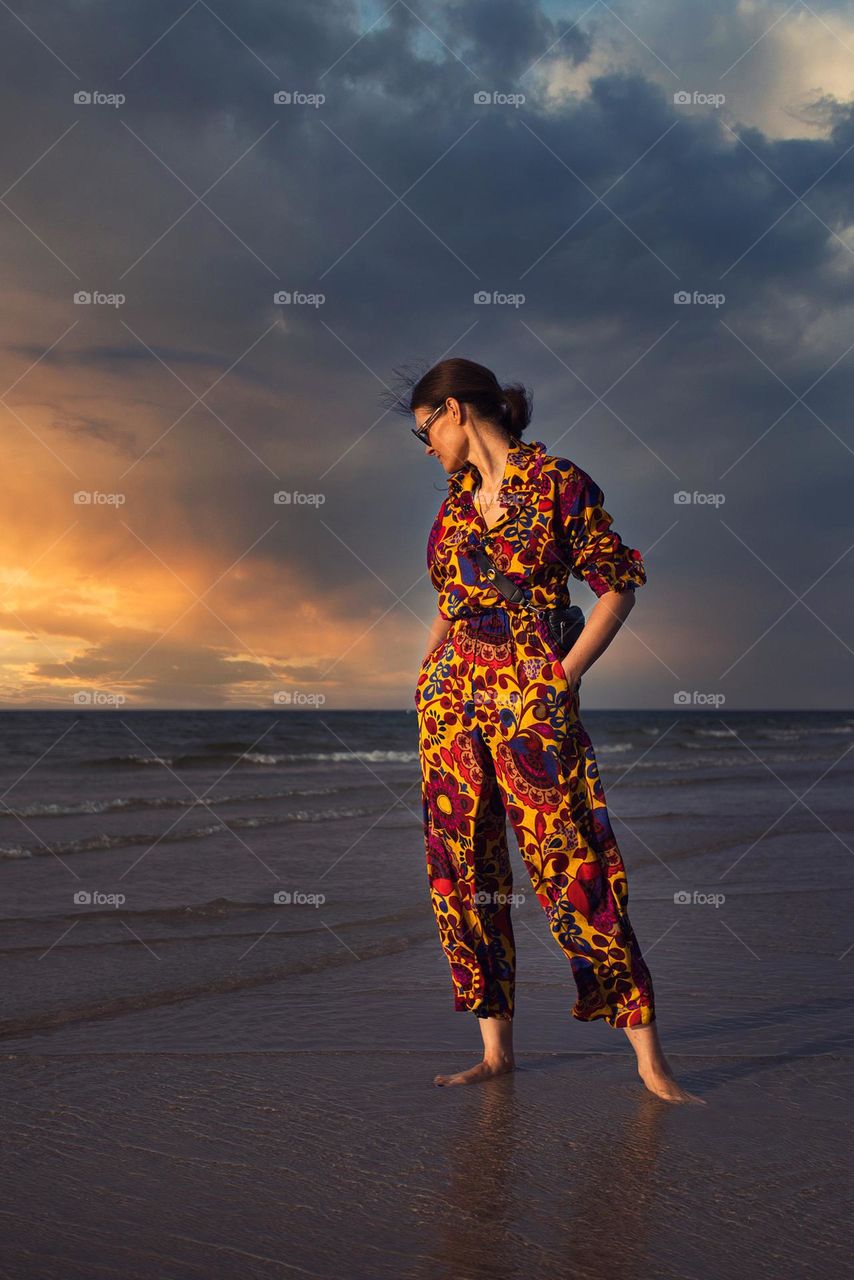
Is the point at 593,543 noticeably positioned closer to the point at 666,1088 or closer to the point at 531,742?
the point at 531,742

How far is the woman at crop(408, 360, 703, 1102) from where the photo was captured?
265cm

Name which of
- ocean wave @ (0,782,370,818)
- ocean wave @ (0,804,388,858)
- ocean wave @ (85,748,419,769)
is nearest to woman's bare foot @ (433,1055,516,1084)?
ocean wave @ (0,804,388,858)

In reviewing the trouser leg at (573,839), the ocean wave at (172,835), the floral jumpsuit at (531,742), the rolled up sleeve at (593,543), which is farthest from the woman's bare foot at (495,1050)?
the ocean wave at (172,835)

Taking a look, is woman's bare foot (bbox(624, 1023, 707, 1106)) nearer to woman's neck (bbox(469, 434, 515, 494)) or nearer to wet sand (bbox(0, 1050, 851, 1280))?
wet sand (bbox(0, 1050, 851, 1280))

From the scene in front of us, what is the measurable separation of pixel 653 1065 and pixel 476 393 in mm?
1610

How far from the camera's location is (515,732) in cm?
264

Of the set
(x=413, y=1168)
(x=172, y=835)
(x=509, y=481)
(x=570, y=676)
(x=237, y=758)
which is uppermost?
(x=237, y=758)

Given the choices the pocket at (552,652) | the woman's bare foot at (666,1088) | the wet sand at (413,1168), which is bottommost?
the wet sand at (413,1168)

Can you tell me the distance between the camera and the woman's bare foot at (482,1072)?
8.95ft

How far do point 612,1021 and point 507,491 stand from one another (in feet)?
4.09

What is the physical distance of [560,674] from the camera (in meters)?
2.65

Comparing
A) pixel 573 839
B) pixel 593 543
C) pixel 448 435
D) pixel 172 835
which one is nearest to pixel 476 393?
pixel 448 435

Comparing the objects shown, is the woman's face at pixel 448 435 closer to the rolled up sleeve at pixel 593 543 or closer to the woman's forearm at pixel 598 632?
the rolled up sleeve at pixel 593 543

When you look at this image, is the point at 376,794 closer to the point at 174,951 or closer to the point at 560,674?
the point at 174,951
